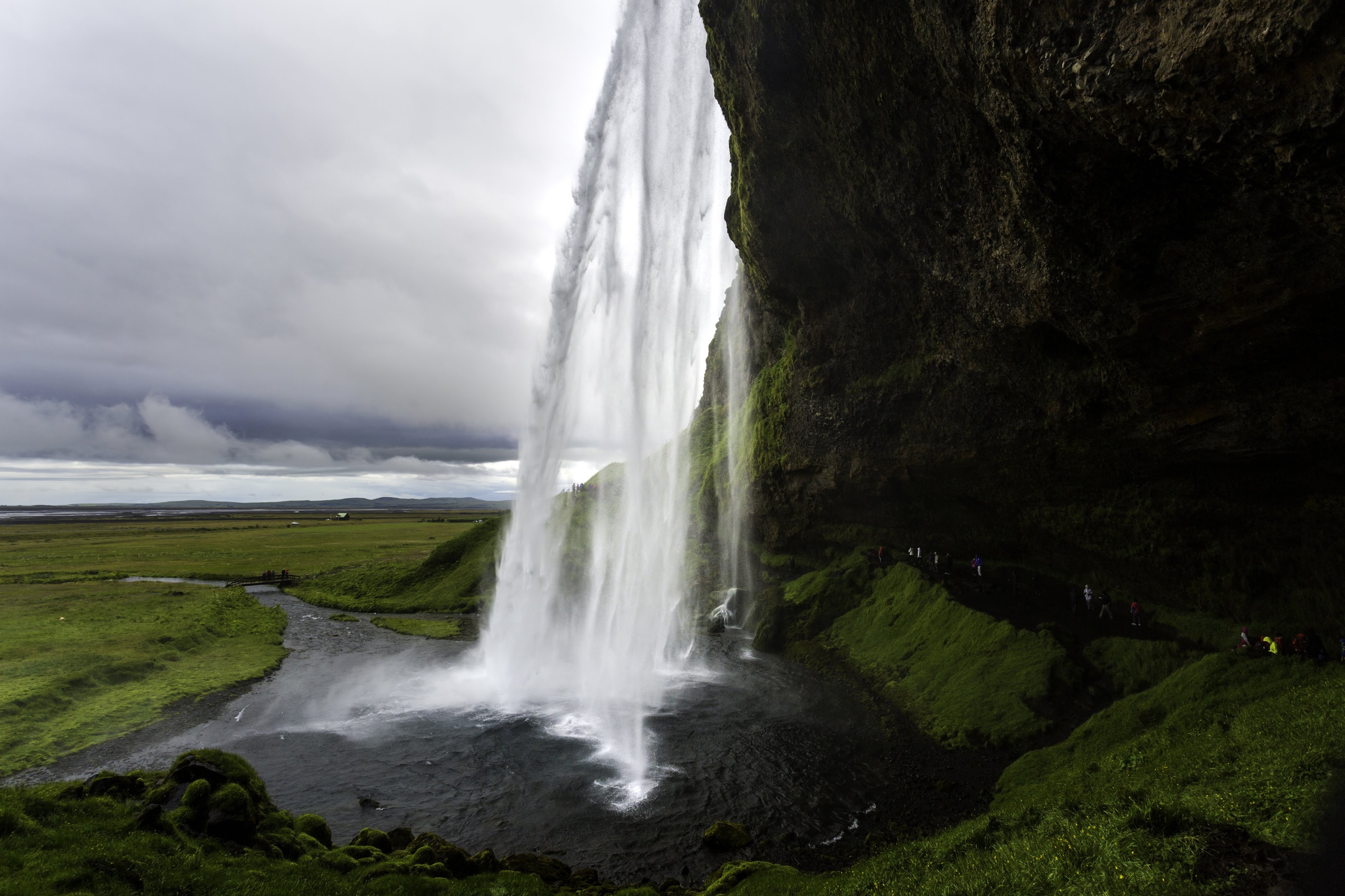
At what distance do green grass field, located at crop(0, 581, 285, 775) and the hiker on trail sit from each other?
44493 millimetres

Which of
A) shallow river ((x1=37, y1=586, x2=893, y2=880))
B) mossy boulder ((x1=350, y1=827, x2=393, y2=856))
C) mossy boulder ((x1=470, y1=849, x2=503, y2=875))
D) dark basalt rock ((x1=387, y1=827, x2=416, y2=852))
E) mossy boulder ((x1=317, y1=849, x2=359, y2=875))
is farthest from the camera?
shallow river ((x1=37, y1=586, x2=893, y2=880))

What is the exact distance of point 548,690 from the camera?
29.8 metres

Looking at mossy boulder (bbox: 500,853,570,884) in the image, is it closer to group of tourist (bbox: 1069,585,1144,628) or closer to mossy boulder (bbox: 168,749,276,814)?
mossy boulder (bbox: 168,749,276,814)

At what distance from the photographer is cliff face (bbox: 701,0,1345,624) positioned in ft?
45.1

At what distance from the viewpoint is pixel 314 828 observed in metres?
15.9

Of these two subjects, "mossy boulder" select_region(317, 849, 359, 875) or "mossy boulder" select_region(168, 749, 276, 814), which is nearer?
"mossy boulder" select_region(317, 849, 359, 875)

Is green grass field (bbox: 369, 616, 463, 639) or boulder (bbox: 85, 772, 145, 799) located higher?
boulder (bbox: 85, 772, 145, 799)

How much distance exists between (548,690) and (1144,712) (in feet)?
81.4

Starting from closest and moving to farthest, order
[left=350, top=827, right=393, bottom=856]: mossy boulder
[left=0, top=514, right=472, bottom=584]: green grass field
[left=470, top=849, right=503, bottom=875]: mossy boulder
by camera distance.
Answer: [left=470, top=849, right=503, bottom=875]: mossy boulder
[left=350, top=827, right=393, bottom=856]: mossy boulder
[left=0, top=514, right=472, bottom=584]: green grass field

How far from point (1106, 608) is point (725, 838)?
2317 centimetres

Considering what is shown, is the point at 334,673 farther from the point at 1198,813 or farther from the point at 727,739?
the point at 1198,813

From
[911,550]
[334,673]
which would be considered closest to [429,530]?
[334,673]

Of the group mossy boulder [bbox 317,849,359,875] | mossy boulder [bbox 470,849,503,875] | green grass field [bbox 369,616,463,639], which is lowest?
green grass field [bbox 369,616,463,639]

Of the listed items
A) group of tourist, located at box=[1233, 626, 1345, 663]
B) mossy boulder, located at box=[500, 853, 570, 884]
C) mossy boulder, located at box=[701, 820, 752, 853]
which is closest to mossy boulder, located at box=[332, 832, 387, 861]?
mossy boulder, located at box=[500, 853, 570, 884]
